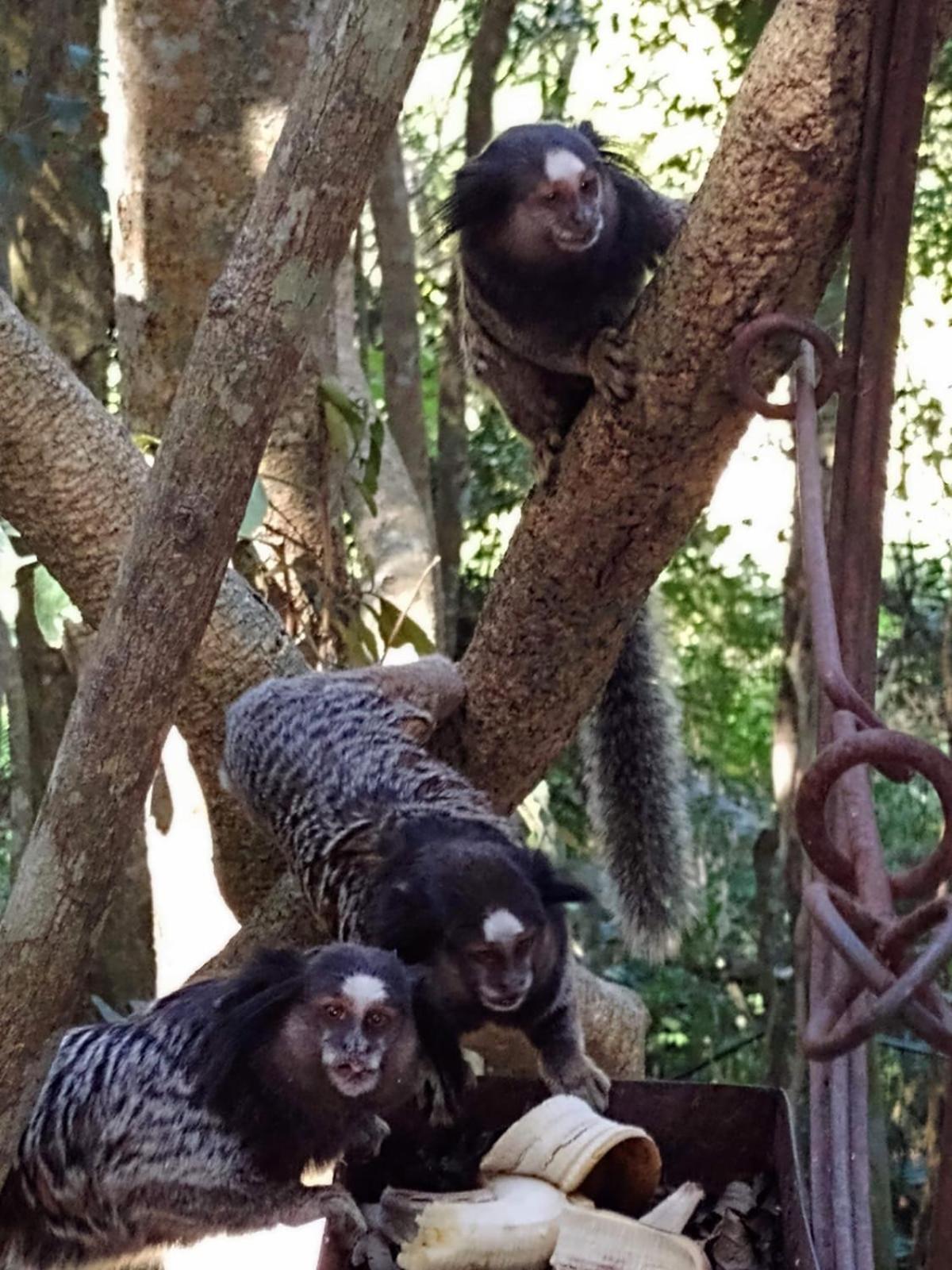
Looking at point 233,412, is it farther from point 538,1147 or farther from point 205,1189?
point 205,1189

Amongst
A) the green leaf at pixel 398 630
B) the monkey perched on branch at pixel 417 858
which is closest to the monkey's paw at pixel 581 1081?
the monkey perched on branch at pixel 417 858

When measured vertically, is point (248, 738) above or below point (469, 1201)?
above

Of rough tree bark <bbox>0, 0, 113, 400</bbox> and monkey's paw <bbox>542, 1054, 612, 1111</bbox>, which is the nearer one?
monkey's paw <bbox>542, 1054, 612, 1111</bbox>

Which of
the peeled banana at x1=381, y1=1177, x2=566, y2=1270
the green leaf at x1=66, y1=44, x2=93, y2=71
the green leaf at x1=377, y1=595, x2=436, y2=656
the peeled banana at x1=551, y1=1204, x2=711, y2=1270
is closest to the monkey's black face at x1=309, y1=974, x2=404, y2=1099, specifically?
the peeled banana at x1=381, y1=1177, x2=566, y2=1270

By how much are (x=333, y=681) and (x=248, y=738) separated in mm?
188

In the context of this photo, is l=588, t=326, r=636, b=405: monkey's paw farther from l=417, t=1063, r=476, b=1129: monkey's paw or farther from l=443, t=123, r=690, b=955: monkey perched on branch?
l=417, t=1063, r=476, b=1129: monkey's paw

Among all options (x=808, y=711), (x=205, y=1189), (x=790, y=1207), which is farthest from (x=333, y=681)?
(x=808, y=711)

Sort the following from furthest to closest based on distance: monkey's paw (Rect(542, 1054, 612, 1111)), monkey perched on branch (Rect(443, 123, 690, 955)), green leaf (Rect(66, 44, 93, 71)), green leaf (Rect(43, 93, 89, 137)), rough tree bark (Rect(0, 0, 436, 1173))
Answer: green leaf (Rect(66, 44, 93, 71)) → green leaf (Rect(43, 93, 89, 137)) → monkey perched on branch (Rect(443, 123, 690, 955)) → monkey's paw (Rect(542, 1054, 612, 1111)) → rough tree bark (Rect(0, 0, 436, 1173))

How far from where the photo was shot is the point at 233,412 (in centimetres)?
149

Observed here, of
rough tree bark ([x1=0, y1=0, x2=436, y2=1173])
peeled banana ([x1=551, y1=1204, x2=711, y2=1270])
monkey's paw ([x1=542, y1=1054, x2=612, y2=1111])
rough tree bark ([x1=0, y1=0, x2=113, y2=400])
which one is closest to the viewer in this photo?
peeled banana ([x1=551, y1=1204, x2=711, y2=1270])

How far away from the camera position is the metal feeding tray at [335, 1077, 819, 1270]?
1.52 meters

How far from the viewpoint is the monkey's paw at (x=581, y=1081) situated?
1868 mm

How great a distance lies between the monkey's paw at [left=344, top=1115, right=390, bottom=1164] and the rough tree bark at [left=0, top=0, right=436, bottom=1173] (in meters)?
0.42

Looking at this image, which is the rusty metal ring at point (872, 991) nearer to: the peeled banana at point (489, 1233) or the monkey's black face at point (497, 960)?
the peeled banana at point (489, 1233)
